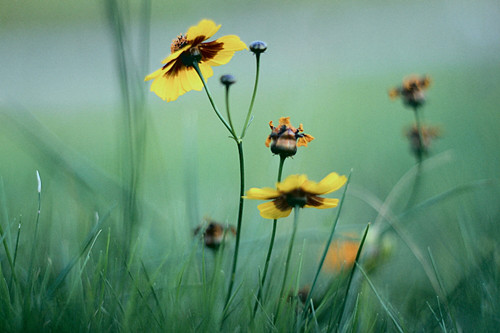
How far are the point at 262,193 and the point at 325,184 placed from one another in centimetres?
6

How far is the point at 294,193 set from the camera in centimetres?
46

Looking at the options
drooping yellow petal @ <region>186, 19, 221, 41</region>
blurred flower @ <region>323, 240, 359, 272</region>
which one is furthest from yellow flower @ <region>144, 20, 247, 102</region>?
blurred flower @ <region>323, 240, 359, 272</region>

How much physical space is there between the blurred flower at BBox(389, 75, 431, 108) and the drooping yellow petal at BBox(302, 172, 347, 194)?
1.66 feet

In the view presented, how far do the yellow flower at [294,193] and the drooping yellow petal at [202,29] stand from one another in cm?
17

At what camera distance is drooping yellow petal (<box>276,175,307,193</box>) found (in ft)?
1.40

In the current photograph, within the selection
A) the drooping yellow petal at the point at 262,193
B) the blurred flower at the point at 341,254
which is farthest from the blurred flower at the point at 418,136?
the drooping yellow petal at the point at 262,193

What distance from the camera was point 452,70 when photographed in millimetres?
2480

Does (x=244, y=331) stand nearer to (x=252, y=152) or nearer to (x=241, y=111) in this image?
(x=252, y=152)

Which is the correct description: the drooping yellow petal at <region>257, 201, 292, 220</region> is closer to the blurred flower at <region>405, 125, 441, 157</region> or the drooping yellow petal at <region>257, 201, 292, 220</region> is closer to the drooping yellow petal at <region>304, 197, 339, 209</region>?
the drooping yellow petal at <region>304, 197, 339, 209</region>

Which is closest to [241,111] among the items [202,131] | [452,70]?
[202,131]

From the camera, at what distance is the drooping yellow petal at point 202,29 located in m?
0.47

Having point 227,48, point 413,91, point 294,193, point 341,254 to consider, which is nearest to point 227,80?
point 227,48

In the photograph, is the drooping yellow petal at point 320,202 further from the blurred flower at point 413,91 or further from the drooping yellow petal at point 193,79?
the blurred flower at point 413,91

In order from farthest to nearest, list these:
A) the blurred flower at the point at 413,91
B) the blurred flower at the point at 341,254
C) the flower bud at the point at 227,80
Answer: the blurred flower at the point at 413,91 → the blurred flower at the point at 341,254 → the flower bud at the point at 227,80
